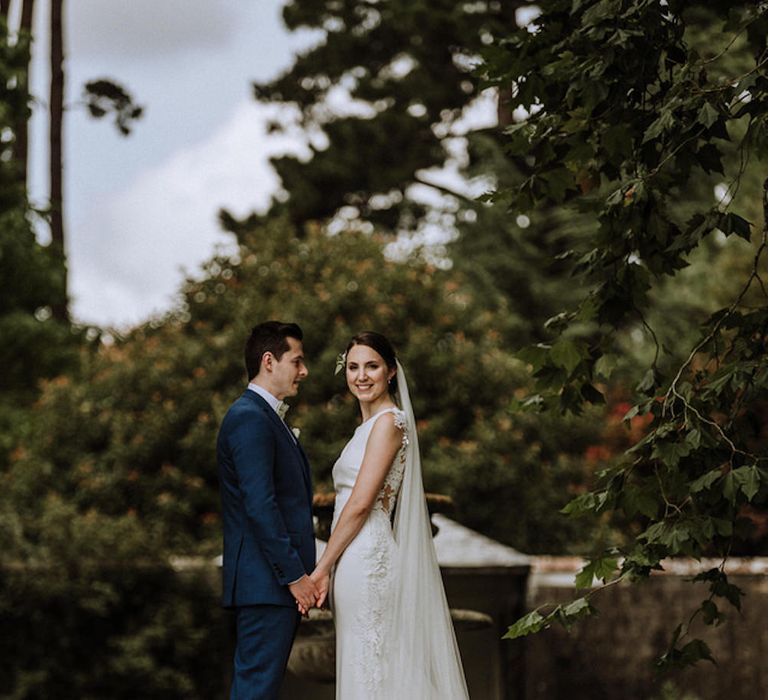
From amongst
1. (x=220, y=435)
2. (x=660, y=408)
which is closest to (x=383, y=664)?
(x=220, y=435)

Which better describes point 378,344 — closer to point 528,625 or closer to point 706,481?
point 528,625

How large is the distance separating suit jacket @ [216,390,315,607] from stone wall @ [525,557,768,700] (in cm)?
549

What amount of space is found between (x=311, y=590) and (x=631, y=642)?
6066mm

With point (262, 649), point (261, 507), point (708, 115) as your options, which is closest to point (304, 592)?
point (262, 649)

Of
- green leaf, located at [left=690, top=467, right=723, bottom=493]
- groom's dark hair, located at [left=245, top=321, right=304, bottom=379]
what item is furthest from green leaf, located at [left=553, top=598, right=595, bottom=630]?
groom's dark hair, located at [left=245, top=321, right=304, bottom=379]

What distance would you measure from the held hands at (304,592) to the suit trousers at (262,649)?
0.05 metres

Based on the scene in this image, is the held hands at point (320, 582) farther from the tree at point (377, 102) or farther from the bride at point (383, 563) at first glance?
the tree at point (377, 102)

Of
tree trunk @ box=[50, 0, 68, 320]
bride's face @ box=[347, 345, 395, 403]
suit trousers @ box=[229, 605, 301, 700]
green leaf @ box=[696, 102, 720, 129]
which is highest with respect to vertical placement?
tree trunk @ box=[50, 0, 68, 320]

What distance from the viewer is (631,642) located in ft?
34.3

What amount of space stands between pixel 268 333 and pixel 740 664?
20.3 ft

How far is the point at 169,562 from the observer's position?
1148cm

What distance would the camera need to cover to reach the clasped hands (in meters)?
4.90

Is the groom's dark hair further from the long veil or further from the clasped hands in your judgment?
the clasped hands

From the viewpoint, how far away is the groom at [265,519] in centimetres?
484
